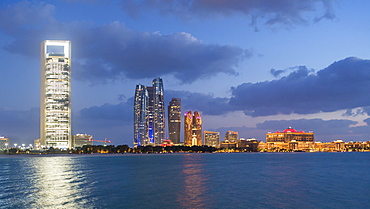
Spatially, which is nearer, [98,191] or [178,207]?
[178,207]

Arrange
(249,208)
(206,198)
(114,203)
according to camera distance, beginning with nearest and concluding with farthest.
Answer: (249,208) → (114,203) → (206,198)

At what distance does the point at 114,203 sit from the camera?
4178 cm

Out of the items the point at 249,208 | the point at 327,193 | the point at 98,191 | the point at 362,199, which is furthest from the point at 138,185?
the point at 362,199

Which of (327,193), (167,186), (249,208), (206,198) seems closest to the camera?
(249,208)

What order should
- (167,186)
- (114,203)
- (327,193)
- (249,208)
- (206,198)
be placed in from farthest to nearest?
(167,186), (327,193), (206,198), (114,203), (249,208)

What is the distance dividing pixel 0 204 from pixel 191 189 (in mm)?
24185

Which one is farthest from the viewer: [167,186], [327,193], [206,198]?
[167,186]

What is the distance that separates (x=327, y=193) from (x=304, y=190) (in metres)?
3.29

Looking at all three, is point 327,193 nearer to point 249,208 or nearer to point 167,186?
point 249,208

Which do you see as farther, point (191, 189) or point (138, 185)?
point (138, 185)

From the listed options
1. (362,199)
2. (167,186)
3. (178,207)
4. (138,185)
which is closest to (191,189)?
(167,186)

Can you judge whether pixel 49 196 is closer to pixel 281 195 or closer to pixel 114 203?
pixel 114 203

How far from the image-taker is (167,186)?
5694 cm

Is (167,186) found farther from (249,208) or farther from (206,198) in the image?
(249,208)
